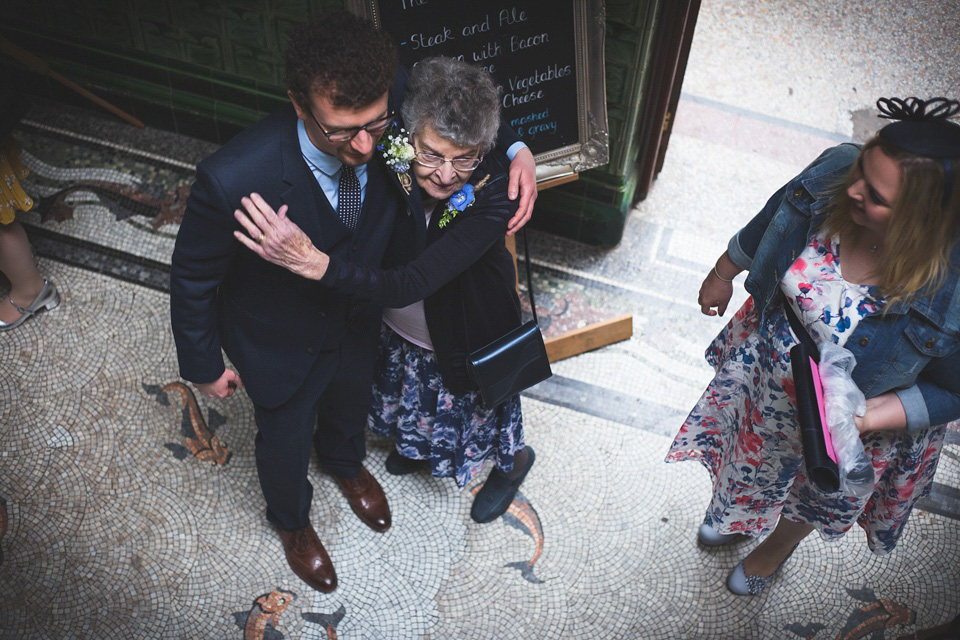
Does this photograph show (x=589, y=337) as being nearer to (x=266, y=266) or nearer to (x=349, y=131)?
(x=266, y=266)

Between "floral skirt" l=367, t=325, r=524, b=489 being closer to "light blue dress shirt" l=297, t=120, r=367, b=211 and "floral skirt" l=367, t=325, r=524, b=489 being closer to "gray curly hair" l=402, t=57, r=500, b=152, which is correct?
"light blue dress shirt" l=297, t=120, r=367, b=211

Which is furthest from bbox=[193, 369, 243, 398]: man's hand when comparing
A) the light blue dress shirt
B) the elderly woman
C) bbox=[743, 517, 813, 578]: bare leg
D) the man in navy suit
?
bbox=[743, 517, 813, 578]: bare leg

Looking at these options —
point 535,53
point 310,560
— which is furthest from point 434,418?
point 535,53

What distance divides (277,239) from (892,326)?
1329mm

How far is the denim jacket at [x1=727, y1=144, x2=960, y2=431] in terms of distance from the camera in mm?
1738

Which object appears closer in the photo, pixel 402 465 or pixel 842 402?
pixel 842 402

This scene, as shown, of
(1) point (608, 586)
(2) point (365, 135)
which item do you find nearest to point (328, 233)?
(2) point (365, 135)

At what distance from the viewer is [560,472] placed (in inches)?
114

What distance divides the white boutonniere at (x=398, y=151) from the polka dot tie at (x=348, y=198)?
9cm

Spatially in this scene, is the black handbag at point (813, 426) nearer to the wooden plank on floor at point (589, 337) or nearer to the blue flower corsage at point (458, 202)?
the blue flower corsage at point (458, 202)

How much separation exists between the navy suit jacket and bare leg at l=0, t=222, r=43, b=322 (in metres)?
1.29

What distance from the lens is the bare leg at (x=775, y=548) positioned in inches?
97.2

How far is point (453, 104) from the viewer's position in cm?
184

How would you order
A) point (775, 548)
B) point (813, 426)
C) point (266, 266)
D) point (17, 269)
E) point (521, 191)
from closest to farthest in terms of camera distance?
point (813, 426) < point (266, 266) < point (521, 191) < point (775, 548) < point (17, 269)
